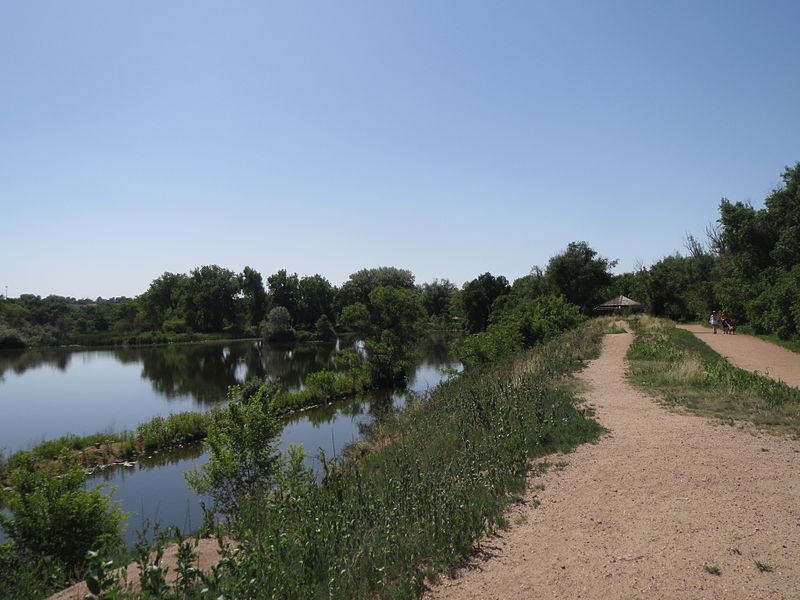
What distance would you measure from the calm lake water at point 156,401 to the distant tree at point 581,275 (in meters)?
16.1

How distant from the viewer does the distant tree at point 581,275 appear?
185ft

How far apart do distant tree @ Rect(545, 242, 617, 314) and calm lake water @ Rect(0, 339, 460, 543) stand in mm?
16099

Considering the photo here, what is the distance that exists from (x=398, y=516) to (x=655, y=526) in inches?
110

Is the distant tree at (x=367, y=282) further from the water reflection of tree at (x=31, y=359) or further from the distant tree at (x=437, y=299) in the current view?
the water reflection of tree at (x=31, y=359)

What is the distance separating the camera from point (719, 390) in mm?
11617

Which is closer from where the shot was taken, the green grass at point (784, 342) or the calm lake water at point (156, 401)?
the calm lake water at point (156, 401)

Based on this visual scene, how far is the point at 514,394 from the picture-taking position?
462 inches

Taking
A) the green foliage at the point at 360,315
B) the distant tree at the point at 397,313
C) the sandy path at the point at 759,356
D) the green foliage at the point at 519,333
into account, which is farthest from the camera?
the green foliage at the point at 360,315

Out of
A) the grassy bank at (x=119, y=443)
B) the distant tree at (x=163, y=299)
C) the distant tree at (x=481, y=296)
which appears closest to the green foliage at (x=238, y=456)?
the grassy bank at (x=119, y=443)

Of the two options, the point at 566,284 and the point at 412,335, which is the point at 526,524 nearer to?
the point at 412,335

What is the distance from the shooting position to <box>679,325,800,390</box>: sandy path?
14938 mm

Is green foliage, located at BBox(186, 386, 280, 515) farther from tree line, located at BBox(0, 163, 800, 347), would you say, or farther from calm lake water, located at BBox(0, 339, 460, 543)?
tree line, located at BBox(0, 163, 800, 347)

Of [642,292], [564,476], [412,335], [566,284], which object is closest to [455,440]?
[564,476]

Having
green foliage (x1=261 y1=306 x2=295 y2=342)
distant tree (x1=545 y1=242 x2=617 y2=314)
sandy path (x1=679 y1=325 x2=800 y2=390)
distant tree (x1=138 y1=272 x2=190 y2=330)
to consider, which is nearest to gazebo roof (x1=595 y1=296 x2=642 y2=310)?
distant tree (x1=545 y1=242 x2=617 y2=314)
